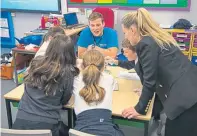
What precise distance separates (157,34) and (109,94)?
1.60 feet

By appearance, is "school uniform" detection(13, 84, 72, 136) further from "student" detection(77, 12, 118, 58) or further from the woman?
"student" detection(77, 12, 118, 58)

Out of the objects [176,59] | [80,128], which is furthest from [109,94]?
[176,59]

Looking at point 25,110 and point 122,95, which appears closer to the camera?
point 25,110

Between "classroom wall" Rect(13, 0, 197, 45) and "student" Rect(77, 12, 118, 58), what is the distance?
1409mm

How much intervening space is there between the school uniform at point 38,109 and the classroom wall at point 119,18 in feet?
8.89

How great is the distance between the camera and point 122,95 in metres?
2.04

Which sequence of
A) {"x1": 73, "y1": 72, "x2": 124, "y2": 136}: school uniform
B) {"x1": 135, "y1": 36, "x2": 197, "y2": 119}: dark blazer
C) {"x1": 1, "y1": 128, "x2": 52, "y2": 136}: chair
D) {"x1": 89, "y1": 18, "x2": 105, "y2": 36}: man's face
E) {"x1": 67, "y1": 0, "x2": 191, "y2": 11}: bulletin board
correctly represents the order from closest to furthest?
1. {"x1": 1, "y1": 128, "x2": 52, "y2": 136}: chair
2. {"x1": 135, "y1": 36, "x2": 197, "y2": 119}: dark blazer
3. {"x1": 73, "y1": 72, "x2": 124, "y2": 136}: school uniform
4. {"x1": 89, "y1": 18, "x2": 105, "y2": 36}: man's face
5. {"x1": 67, "y1": 0, "x2": 191, "y2": 11}: bulletin board

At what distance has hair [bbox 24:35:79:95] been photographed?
5.84ft

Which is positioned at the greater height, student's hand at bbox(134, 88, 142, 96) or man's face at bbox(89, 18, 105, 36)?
man's face at bbox(89, 18, 105, 36)

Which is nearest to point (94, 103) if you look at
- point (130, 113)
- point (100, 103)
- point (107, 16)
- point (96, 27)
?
point (100, 103)

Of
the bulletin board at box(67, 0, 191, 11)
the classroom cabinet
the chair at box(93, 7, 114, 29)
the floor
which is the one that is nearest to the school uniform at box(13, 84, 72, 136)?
the floor

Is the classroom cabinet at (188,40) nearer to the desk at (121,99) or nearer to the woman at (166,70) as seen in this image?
the desk at (121,99)

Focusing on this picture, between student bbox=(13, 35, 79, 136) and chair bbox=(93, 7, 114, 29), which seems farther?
chair bbox=(93, 7, 114, 29)

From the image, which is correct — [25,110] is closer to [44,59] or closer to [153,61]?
[44,59]
